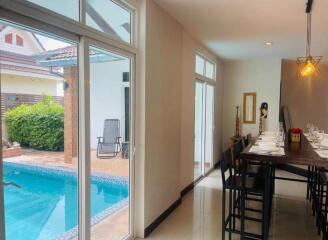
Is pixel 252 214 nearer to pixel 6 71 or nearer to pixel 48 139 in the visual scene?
pixel 48 139

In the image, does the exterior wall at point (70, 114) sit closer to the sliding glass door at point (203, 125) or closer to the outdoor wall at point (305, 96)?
the sliding glass door at point (203, 125)

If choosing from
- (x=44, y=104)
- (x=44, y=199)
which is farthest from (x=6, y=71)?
(x=44, y=199)

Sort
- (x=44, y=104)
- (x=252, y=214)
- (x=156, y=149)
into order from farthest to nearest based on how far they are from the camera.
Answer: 1. (x=252, y=214)
2. (x=156, y=149)
3. (x=44, y=104)

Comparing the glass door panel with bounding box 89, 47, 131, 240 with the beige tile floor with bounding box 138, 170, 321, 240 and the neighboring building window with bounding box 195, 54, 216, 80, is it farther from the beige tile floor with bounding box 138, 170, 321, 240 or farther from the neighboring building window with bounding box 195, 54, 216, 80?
the neighboring building window with bounding box 195, 54, 216, 80

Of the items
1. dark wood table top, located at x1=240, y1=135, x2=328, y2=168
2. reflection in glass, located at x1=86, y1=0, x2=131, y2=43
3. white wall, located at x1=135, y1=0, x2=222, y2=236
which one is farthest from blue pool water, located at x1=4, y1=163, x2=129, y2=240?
dark wood table top, located at x1=240, y1=135, x2=328, y2=168

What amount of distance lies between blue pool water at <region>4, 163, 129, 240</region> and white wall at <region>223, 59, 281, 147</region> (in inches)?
202

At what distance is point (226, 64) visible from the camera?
706 centimetres

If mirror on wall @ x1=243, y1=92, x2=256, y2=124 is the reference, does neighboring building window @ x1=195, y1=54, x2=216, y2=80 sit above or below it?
above

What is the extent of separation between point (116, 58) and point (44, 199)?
60.4 inches

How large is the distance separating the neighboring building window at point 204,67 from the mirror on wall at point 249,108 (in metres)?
1.25

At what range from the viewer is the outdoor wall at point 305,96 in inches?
290

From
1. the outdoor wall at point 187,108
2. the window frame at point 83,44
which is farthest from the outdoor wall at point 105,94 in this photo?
the outdoor wall at point 187,108

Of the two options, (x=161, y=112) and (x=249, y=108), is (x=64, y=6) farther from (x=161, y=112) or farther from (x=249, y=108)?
(x=249, y=108)

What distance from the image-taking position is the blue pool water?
1770 millimetres
